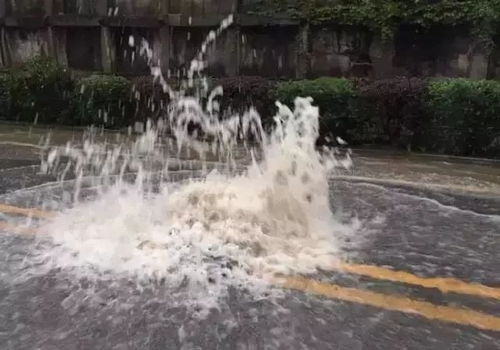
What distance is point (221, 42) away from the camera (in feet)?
41.7

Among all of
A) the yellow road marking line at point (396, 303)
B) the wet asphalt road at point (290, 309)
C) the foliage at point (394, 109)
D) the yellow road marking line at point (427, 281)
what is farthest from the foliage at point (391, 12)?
the yellow road marking line at point (396, 303)

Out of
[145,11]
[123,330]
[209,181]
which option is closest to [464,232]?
[209,181]

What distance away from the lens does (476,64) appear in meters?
10.4

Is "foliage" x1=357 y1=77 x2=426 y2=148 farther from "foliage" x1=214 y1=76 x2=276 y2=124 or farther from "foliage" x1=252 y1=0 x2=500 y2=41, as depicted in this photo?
"foliage" x1=252 y1=0 x2=500 y2=41

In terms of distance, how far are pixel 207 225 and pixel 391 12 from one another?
7790 mm

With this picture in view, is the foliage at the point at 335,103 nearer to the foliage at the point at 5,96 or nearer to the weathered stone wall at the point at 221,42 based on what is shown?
the weathered stone wall at the point at 221,42

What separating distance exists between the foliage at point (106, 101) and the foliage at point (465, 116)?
5.28 meters

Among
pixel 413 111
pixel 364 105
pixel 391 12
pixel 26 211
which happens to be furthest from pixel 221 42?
pixel 26 211

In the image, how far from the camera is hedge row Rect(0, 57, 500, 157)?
812 centimetres

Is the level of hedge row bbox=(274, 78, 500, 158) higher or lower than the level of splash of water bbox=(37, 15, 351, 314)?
higher

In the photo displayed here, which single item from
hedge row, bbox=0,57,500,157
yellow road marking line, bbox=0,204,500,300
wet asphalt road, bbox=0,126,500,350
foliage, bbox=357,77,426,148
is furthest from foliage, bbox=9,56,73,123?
yellow road marking line, bbox=0,204,500,300

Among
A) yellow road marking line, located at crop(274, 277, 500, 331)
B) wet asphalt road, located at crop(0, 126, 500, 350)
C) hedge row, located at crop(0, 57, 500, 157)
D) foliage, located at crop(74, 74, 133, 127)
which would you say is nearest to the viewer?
wet asphalt road, located at crop(0, 126, 500, 350)

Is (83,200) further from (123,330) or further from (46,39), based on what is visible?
(46,39)

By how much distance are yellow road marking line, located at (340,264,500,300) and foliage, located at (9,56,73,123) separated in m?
9.05
